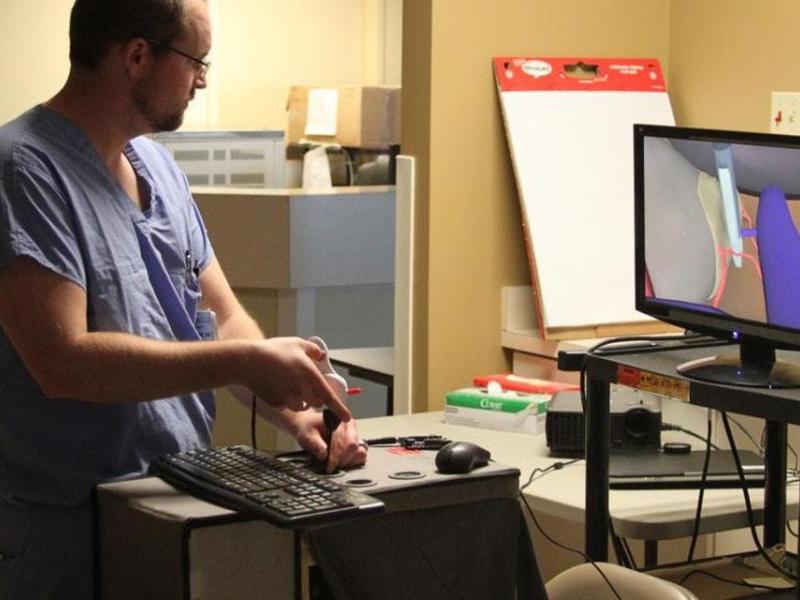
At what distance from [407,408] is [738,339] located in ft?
4.68

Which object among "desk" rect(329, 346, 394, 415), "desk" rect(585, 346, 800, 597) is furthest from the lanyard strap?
"desk" rect(329, 346, 394, 415)

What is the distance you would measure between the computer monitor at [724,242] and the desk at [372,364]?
1.32 metres

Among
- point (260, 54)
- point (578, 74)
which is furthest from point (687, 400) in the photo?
point (260, 54)

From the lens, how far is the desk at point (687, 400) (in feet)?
6.18

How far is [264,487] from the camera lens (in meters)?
1.59

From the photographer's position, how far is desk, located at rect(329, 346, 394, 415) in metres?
3.45

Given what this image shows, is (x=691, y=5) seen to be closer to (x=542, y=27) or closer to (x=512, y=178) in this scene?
(x=542, y=27)

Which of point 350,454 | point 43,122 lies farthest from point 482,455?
point 43,122

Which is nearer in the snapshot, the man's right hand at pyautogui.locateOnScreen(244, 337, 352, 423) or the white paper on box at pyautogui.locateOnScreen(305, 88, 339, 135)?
the man's right hand at pyautogui.locateOnScreen(244, 337, 352, 423)

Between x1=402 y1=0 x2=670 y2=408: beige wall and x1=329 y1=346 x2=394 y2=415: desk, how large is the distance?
116mm

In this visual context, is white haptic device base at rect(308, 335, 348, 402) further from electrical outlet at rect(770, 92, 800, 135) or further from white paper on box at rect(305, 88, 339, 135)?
white paper on box at rect(305, 88, 339, 135)

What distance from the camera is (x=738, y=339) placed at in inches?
80.8

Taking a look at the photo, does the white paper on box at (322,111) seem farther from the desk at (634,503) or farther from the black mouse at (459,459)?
the black mouse at (459,459)

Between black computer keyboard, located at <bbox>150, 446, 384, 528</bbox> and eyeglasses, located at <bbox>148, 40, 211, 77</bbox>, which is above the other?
eyeglasses, located at <bbox>148, 40, 211, 77</bbox>
